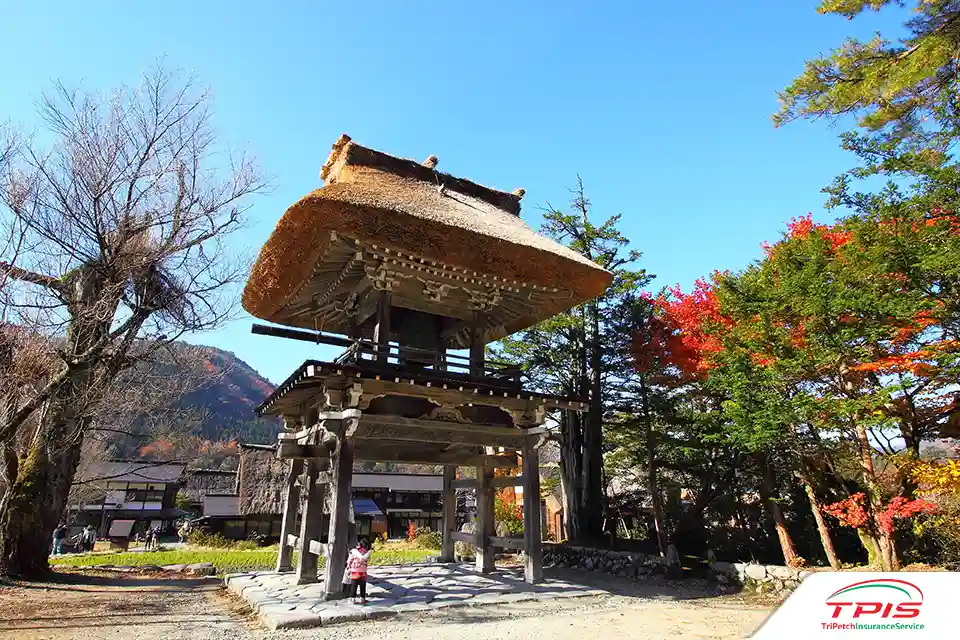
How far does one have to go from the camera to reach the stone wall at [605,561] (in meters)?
12.8

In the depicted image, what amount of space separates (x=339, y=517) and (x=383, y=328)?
3.24 metres

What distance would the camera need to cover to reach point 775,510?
11.8m

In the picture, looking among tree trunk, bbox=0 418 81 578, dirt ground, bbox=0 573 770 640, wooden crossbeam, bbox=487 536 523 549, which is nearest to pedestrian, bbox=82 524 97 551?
tree trunk, bbox=0 418 81 578

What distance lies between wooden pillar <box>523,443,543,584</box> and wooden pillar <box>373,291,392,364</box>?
339 centimetres

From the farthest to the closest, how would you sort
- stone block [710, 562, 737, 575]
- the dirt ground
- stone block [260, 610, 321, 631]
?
stone block [710, 562, 737, 575]
stone block [260, 610, 321, 631]
the dirt ground

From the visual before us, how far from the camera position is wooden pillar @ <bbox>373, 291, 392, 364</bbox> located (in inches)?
352

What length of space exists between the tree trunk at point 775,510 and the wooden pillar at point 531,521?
589 centimetres

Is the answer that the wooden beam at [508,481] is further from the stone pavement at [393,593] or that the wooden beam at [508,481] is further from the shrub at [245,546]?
the shrub at [245,546]

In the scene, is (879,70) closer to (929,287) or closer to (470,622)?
(929,287)

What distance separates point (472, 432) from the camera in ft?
32.0

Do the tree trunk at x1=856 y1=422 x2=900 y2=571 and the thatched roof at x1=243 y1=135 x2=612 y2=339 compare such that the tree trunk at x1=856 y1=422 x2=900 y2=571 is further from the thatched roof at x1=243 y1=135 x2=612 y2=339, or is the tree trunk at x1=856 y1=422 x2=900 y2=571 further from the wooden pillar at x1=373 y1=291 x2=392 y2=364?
the wooden pillar at x1=373 y1=291 x2=392 y2=364

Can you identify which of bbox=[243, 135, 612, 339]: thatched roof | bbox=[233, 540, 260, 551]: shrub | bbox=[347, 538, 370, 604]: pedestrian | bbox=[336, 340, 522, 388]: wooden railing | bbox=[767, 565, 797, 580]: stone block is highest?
bbox=[243, 135, 612, 339]: thatched roof

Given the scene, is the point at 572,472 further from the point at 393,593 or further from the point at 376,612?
the point at 376,612

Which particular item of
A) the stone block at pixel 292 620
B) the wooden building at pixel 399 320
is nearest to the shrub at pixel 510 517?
the wooden building at pixel 399 320
